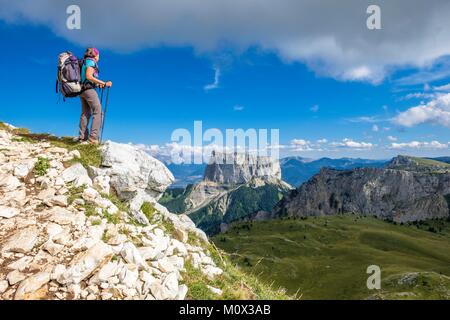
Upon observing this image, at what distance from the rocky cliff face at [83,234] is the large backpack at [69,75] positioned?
11.5 ft

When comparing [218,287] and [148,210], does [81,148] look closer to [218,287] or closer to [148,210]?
[148,210]

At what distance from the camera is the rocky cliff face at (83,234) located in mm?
10828

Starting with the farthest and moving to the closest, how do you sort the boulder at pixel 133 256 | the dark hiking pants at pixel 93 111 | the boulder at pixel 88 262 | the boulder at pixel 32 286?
the dark hiking pants at pixel 93 111 → the boulder at pixel 133 256 → the boulder at pixel 88 262 → the boulder at pixel 32 286

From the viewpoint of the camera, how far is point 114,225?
13828mm

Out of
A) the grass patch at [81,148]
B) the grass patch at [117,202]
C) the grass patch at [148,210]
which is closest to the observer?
the grass patch at [117,202]

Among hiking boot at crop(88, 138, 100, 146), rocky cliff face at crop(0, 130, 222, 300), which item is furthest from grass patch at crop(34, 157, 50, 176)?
hiking boot at crop(88, 138, 100, 146)

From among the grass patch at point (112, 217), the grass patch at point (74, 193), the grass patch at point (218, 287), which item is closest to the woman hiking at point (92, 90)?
the grass patch at point (74, 193)

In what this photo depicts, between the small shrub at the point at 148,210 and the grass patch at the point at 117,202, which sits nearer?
the grass patch at the point at 117,202

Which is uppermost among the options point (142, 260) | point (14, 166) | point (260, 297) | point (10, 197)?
point (14, 166)

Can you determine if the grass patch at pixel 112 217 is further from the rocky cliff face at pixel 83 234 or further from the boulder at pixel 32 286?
the boulder at pixel 32 286

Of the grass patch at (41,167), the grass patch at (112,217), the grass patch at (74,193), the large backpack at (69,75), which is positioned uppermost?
the large backpack at (69,75)

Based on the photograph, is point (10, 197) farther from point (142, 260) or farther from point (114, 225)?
point (142, 260)
